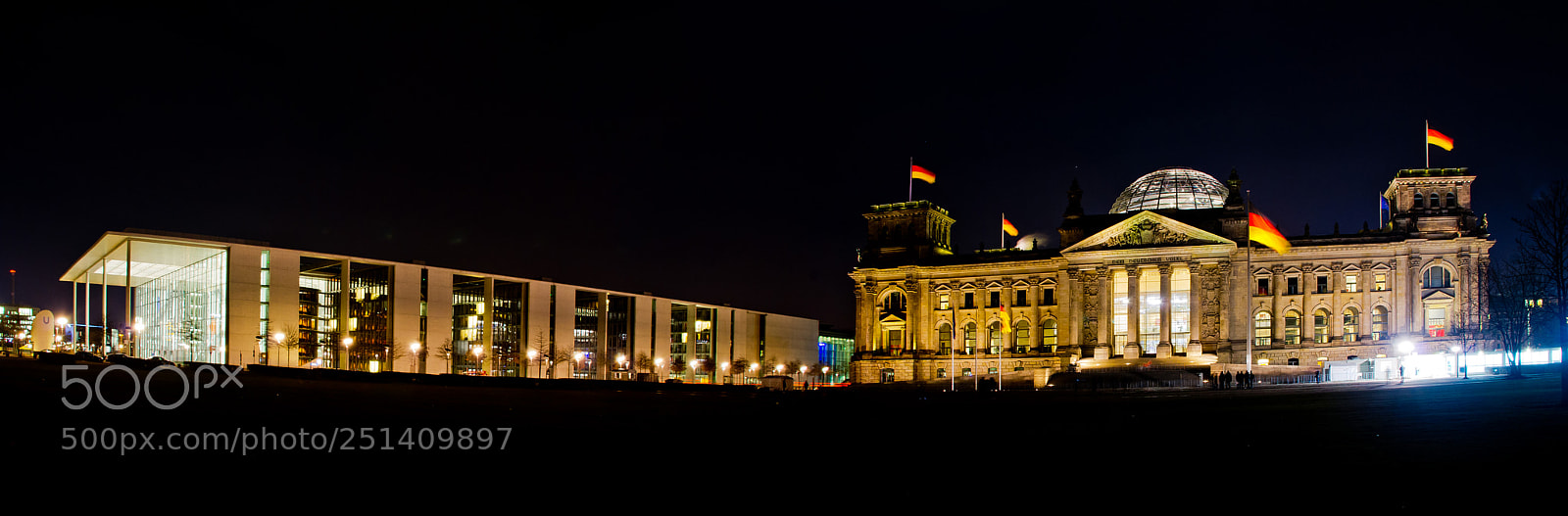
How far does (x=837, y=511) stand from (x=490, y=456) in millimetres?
7600

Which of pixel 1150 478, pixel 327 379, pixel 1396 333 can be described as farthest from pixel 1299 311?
pixel 1150 478

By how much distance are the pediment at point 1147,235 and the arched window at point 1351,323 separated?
38.6ft

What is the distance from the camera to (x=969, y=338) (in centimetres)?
10906

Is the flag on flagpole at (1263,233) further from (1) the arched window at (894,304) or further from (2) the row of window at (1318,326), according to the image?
(1) the arched window at (894,304)

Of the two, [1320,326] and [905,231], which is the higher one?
[905,231]

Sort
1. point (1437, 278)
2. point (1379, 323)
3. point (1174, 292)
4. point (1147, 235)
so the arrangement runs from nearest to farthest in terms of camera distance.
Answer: point (1437, 278) < point (1379, 323) < point (1147, 235) < point (1174, 292)

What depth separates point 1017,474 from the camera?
63.7ft

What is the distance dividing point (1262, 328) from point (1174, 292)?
25.3 ft

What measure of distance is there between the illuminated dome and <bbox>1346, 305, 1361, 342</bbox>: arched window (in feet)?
51.0

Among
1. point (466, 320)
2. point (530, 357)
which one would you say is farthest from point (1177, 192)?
point (466, 320)

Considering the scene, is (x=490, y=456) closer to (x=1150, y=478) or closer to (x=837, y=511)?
(x=837, y=511)

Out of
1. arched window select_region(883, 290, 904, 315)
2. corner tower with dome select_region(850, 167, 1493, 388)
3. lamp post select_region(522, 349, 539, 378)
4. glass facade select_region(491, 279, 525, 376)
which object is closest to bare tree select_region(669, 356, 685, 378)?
glass facade select_region(491, 279, 525, 376)

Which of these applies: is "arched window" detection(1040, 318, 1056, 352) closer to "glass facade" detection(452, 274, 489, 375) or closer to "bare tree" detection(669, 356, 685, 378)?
"bare tree" detection(669, 356, 685, 378)

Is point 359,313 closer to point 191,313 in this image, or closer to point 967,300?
point 191,313
